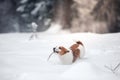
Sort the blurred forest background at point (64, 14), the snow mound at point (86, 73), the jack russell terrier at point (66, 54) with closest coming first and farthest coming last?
the snow mound at point (86, 73) < the jack russell terrier at point (66, 54) < the blurred forest background at point (64, 14)

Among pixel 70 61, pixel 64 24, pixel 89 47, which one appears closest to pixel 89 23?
pixel 64 24

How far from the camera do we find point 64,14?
1037cm

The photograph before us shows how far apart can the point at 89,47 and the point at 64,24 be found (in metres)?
4.80

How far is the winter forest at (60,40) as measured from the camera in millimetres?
3519

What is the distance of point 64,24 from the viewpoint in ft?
33.7

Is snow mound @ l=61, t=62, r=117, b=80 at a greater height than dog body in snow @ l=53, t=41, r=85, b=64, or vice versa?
dog body in snow @ l=53, t=41, r=85, b=64

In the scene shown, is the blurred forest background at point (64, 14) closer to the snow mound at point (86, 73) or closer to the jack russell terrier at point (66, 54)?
the jack russell terrier at point (66, 54)

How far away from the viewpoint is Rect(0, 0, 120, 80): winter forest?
11.5 ft

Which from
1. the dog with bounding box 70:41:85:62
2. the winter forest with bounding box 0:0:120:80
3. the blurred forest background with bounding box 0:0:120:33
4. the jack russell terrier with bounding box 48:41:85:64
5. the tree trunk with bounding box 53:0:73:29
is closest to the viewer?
the winter forest with bounding box 0:0:120:80

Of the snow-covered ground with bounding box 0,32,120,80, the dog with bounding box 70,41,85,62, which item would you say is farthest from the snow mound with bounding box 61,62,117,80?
the dog with bounding box 70,41,85,62

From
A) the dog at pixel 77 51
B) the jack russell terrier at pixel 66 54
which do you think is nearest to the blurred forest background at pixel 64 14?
the dog at pixel 77 51

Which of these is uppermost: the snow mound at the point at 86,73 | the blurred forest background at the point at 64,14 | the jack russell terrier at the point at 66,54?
the blurred forest background at the point at 64,14

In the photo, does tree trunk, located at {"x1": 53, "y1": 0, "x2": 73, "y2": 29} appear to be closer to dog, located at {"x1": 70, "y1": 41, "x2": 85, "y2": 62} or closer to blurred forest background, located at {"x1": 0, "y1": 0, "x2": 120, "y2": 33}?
blurred forest background, located at {"x1": 0, "y1": 0, "x2": 120, "y2": 33}

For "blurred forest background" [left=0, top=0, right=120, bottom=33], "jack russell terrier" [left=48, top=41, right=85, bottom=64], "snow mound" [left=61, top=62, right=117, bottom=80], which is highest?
"blurred forest background" [left=0, top=0, right=120, bottom=33]
